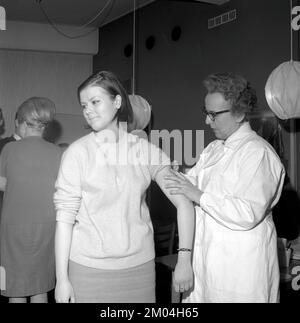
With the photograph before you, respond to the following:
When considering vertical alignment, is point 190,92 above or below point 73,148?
above

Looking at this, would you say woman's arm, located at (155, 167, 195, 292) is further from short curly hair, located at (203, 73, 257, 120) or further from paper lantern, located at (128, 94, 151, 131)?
paper lantern, located at (128, 94, 151, 131)

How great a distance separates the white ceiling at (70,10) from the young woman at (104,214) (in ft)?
8.12

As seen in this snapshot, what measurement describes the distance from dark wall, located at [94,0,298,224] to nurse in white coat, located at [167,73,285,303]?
1.48 m

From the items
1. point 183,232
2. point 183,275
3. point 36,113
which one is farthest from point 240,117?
point 36,113

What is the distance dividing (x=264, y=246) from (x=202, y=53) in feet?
7.68

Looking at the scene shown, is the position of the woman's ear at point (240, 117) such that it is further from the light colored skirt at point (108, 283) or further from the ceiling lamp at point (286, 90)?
the ceiling lamp at point (286, 90)

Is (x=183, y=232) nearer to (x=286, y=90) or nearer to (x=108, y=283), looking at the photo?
(x=108, y=283)

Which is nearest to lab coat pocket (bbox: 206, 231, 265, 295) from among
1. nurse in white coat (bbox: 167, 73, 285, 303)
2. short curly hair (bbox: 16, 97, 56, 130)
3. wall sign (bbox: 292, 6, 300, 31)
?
nurse in white coat (bbox: 167, 73, 285, 303)

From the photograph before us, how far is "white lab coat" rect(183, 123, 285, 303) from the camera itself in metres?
1.28

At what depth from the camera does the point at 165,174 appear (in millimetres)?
1227

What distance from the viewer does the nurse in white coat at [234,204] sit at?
4.21 ft
